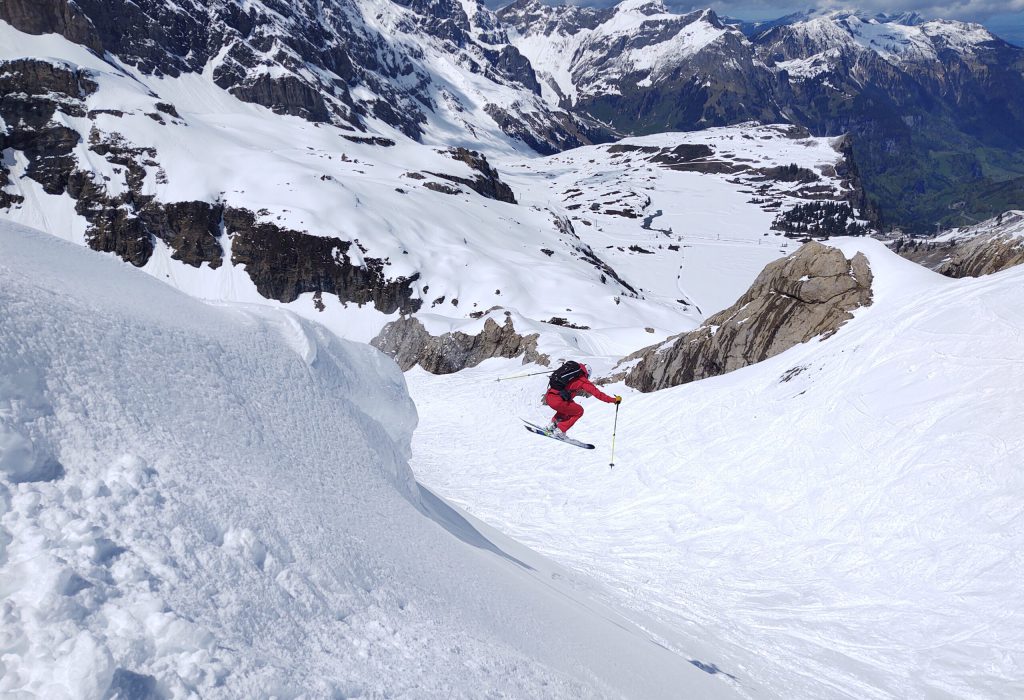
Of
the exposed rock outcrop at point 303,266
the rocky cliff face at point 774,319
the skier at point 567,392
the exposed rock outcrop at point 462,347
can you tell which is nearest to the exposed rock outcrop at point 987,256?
the rocky cliff face at point 774,319

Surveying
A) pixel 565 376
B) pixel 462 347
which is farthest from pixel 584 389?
pixel 462 347

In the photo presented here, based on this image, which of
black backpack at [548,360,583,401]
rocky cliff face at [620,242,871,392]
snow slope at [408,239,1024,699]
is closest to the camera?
snow slope at [408,239,1024,699]

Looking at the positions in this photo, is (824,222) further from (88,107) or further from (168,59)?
(168,59)

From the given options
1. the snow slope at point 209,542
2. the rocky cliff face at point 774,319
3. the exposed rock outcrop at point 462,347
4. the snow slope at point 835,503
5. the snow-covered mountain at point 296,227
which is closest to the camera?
the snow slope at point 209,542

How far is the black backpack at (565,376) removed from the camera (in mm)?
15312

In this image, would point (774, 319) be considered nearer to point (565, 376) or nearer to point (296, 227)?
point (565, 376)

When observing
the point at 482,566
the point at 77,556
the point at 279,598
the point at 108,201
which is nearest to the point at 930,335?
the point at 482,566

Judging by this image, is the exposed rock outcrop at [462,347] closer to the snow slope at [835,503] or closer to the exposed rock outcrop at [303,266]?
the snow slope at [835,503]

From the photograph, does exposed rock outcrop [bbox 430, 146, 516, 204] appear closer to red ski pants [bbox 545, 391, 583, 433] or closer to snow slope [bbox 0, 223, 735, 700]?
red ski pants [bbox 545, 391, 583, 433]

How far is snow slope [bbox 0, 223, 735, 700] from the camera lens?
10.4 ft

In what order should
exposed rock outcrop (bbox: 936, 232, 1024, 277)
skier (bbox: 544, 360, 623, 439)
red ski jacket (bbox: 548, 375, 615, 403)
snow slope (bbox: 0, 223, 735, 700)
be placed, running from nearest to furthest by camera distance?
1. snow slope (bbox: 0, 223, 735, 700)
2. red ski jacket (bbox: 548, 375, 615, 403)
3. skier (bbox: 544, 360, 623, 439)
4. exposed rock outcrop (bbox: 936, 232, 1024, 277)

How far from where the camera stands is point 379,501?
6.00m

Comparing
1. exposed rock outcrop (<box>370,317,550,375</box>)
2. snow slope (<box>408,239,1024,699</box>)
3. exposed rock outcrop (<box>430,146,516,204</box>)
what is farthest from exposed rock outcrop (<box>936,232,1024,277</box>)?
exposed rock outcrop (<box>430,146,516,204</box>)

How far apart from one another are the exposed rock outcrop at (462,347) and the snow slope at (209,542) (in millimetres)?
29284
